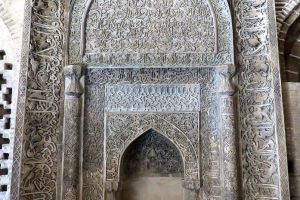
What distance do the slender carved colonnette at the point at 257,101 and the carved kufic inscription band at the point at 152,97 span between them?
0.64 m

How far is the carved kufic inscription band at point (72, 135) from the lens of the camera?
333 cm

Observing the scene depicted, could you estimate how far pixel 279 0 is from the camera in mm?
3906

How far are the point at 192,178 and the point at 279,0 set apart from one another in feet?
8.84

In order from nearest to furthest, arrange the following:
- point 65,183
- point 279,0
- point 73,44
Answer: point 65,183 → point 73,44 → point 279,0

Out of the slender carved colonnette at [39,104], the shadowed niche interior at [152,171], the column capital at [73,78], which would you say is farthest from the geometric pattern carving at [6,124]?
the shadowed niche interior at [152,171]

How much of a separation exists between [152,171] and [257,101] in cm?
168

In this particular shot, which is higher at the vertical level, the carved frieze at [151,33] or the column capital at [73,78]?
the carved frieze at [151,33]

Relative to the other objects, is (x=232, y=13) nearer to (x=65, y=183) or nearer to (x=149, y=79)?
(x=149, y=79)

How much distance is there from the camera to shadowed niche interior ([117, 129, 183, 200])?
3.82m

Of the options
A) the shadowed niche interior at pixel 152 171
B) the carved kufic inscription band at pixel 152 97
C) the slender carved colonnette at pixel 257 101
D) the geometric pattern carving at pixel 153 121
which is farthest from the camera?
the shadowed niche interior at pixel 152 171

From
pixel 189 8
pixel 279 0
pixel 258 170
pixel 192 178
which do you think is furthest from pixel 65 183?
pixel 279 0

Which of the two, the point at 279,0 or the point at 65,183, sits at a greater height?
the point at 279,0

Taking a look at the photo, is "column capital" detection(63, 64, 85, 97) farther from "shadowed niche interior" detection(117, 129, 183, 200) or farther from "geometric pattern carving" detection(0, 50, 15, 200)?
"shadowed niche interior" detection(117, 129, 183, 200)

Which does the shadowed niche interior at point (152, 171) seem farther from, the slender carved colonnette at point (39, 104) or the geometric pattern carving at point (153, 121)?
the slender carved colonnette at point (39, 104)
